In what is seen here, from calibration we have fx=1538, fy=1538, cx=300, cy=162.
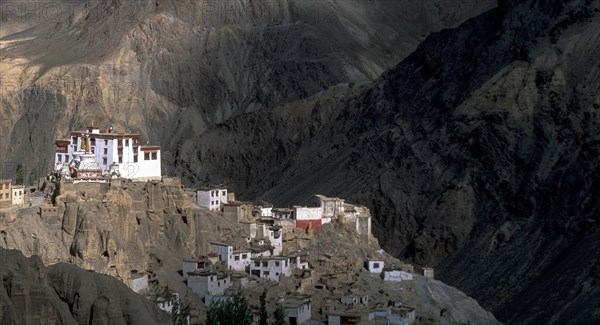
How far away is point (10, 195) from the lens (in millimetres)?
71938

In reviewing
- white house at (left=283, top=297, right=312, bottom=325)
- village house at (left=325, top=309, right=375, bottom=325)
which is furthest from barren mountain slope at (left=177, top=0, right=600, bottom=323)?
white house at (left=283, top=297, right=312, bottom=325)

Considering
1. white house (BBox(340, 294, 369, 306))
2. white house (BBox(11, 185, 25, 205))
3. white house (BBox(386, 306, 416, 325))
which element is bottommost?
white house (BBox(386, 306, 416, 325))

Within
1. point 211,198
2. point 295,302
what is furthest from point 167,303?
point 211,198

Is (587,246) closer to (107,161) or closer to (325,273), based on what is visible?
(325,273)

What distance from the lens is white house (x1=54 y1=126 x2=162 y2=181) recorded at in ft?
262

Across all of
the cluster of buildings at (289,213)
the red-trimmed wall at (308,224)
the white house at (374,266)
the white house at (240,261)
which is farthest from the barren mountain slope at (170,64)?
the white house at (240,261)

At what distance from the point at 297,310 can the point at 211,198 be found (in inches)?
528

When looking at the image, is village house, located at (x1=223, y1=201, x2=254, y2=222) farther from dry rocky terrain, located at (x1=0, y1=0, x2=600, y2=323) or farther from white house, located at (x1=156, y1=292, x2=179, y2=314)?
white house, located at (x1=156, y1=292, x2=179, y2=314)

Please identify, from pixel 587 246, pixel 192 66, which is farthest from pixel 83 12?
pixel 587 246

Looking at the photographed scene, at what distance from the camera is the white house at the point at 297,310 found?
7162 cm

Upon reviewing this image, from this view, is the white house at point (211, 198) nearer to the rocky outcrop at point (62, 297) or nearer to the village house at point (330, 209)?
the village house at point (330, 209)

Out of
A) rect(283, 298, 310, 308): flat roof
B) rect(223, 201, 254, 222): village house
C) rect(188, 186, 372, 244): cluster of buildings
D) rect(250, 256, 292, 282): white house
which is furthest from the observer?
rect(188, 186, 372, 244): cluster of buildings

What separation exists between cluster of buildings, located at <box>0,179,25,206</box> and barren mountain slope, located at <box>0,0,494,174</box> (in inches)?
2863

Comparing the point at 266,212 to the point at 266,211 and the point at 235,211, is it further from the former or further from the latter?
the point at 235,211
